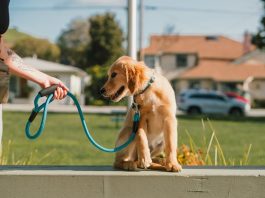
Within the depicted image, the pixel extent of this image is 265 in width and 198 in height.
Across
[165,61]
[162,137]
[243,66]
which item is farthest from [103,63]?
[162,137]

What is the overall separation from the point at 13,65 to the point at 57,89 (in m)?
0.42

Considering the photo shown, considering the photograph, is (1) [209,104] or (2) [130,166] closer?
(2) [130,166]

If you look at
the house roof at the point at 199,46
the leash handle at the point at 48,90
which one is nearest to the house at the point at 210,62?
the house roof at the point at 199,46

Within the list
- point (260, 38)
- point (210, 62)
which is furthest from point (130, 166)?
point (210, 62)

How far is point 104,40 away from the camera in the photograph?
69.1 metres

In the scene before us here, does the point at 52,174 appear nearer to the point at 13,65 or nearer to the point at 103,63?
the point at 13,65

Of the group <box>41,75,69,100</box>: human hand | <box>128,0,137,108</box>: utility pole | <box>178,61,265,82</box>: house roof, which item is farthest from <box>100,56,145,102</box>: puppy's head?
<box>178,61,265,82</box>: house roof

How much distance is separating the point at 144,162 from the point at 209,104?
3903cm

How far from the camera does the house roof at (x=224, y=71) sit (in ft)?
216

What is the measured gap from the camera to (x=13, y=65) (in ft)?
14.3

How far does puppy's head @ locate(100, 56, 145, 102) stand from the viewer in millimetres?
4250

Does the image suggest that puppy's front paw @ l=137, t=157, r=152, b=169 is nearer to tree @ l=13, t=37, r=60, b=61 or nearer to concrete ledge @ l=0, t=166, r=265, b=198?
concrete ledge @ l=0, t=166, r=265, b=198

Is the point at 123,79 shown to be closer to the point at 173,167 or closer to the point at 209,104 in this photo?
the point at 173,167

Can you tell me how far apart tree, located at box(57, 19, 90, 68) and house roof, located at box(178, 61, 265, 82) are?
13.3 meters
